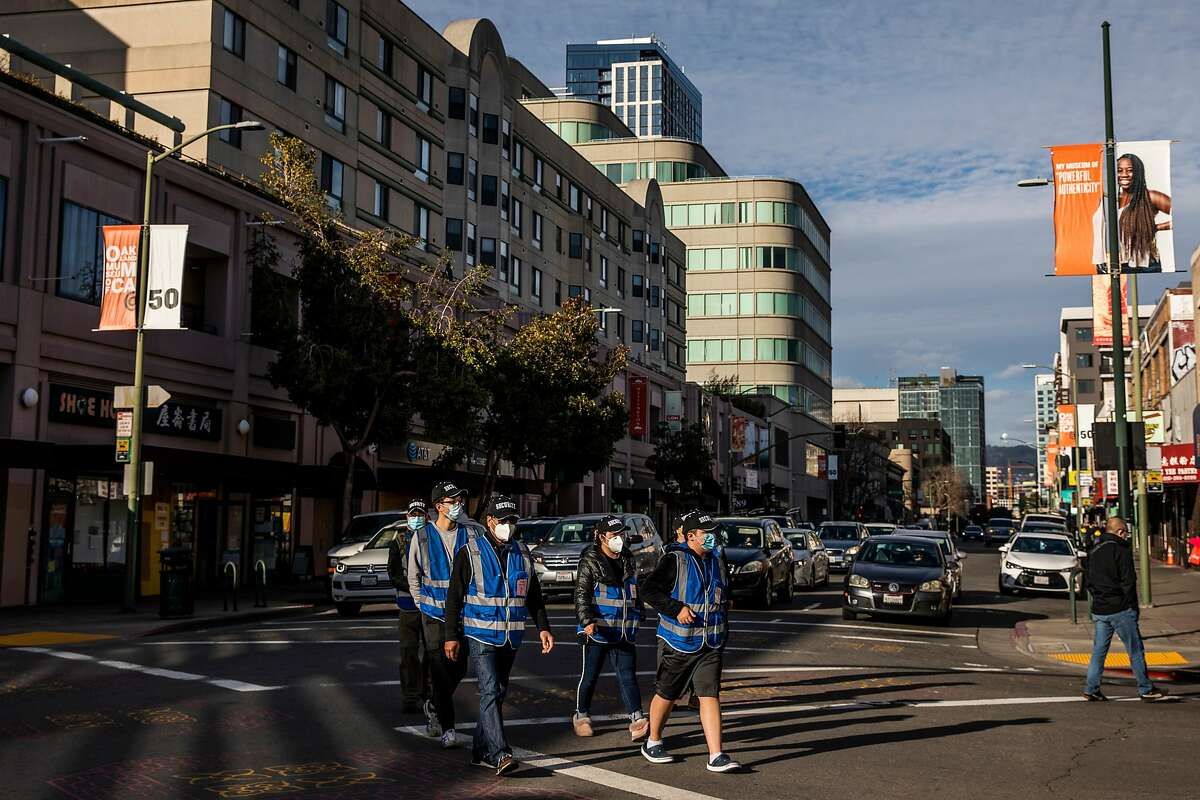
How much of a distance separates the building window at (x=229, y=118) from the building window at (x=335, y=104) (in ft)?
14.9

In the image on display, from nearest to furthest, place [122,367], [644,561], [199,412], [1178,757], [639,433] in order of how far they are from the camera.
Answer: [1178,757] → [644,561] → [122,367] → [199,412] → [639,433]

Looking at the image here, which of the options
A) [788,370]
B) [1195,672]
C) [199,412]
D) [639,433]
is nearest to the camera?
[1195,672]

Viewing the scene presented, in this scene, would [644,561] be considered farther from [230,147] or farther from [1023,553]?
[230,147]

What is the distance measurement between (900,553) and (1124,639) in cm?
1025

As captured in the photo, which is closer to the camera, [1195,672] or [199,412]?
[1195,672]

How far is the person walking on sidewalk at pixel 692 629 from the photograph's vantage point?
28.2ft

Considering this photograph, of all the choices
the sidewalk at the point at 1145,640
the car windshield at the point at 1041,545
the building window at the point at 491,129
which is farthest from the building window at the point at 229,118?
the sidewalk at the point at 1145,640

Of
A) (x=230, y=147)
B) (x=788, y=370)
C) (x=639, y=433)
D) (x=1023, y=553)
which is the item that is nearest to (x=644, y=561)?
(x=1023, y=553)

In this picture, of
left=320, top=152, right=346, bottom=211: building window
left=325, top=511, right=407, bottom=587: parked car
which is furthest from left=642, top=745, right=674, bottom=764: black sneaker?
left=320, top=152, right=346, bottom=211: building window

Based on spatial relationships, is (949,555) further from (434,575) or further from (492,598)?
(492,598)

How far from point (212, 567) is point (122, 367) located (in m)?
5.88

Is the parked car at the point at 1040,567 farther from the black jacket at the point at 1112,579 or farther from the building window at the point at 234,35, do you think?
the building window at the point at 234,35

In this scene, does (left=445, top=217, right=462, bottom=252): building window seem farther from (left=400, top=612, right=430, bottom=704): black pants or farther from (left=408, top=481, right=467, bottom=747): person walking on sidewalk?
(left=408, top=481, right=467, bottom=747): person walking on sidewalk

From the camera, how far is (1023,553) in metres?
30.2
